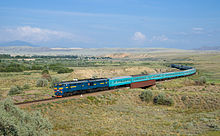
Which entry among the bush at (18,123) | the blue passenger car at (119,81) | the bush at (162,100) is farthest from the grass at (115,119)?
the blue passenger car at (119,81)

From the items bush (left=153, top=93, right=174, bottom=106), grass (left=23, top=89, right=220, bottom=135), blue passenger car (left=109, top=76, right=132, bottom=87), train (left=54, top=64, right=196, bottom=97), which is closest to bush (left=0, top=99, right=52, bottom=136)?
grass (left=23, top=89, right=220, bottom=135)

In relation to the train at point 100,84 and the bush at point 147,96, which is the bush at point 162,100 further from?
the train at point 100,84

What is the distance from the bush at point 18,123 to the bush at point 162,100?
1013 inches

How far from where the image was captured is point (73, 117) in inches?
1227

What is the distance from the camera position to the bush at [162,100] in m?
43.2

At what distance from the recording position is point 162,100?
144 ft

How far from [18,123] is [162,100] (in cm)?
3044

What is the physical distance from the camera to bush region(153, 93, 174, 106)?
43188 millimetres

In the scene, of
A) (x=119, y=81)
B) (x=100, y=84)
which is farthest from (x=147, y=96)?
(x=100, y=84)

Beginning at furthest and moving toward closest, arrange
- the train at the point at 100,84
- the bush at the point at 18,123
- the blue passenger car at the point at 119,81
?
the blue passenger car at the point at 119,81 < the train at the point at 100,84 < the bush at the point at 18,123

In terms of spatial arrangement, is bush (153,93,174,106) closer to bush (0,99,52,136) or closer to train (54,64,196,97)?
train (54,64,196,97)

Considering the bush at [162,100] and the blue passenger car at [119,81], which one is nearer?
the bush at [162,100]

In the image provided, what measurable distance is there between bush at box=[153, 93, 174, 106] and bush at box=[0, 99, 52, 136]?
25.7m

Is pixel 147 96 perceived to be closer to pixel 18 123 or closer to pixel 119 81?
pixel 119 81
